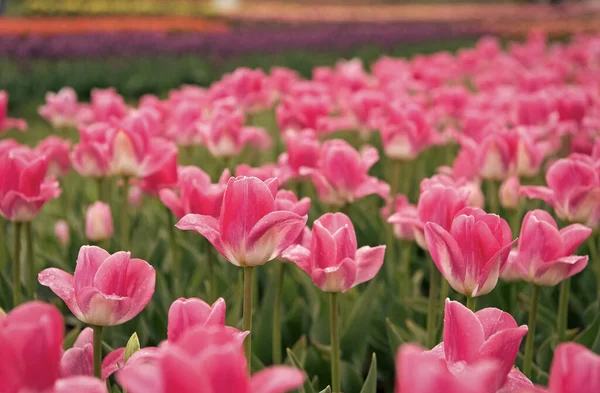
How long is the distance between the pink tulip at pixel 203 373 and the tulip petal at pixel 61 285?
0.53m

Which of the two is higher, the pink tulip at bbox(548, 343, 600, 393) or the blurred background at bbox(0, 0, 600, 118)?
the pink tulip at bbox(548, 343, 600, 393)

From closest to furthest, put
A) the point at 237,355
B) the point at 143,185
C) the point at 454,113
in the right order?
1. the point at 237,355
2. the point at 143,185
3. the point at 454,113

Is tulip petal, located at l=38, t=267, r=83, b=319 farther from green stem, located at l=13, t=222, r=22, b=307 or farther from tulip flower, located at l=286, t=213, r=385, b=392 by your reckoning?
green stem, located at l=13, t=222, r=22, b=307

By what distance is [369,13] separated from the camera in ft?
73.6

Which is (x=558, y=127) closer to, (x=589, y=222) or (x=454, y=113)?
(x=454, y=113)

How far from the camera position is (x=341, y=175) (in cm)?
200

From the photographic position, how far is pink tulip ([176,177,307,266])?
1126 mm

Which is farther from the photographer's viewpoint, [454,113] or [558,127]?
[454,113]

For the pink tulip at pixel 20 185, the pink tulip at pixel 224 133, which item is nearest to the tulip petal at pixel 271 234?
the pink tulip at pixel 20 185

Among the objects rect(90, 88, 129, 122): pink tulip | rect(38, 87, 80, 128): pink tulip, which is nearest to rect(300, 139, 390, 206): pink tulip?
rect(90, 88, 129, 122): pink tulip

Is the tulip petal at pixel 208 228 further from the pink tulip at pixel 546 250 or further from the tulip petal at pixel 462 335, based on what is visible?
the pink tulip at pixel 546 250

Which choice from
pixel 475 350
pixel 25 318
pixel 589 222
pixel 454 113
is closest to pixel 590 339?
pixel 589 222

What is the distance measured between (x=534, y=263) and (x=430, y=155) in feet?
7.81

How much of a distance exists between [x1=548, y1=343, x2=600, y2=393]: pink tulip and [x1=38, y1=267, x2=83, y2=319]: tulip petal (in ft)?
2.47
